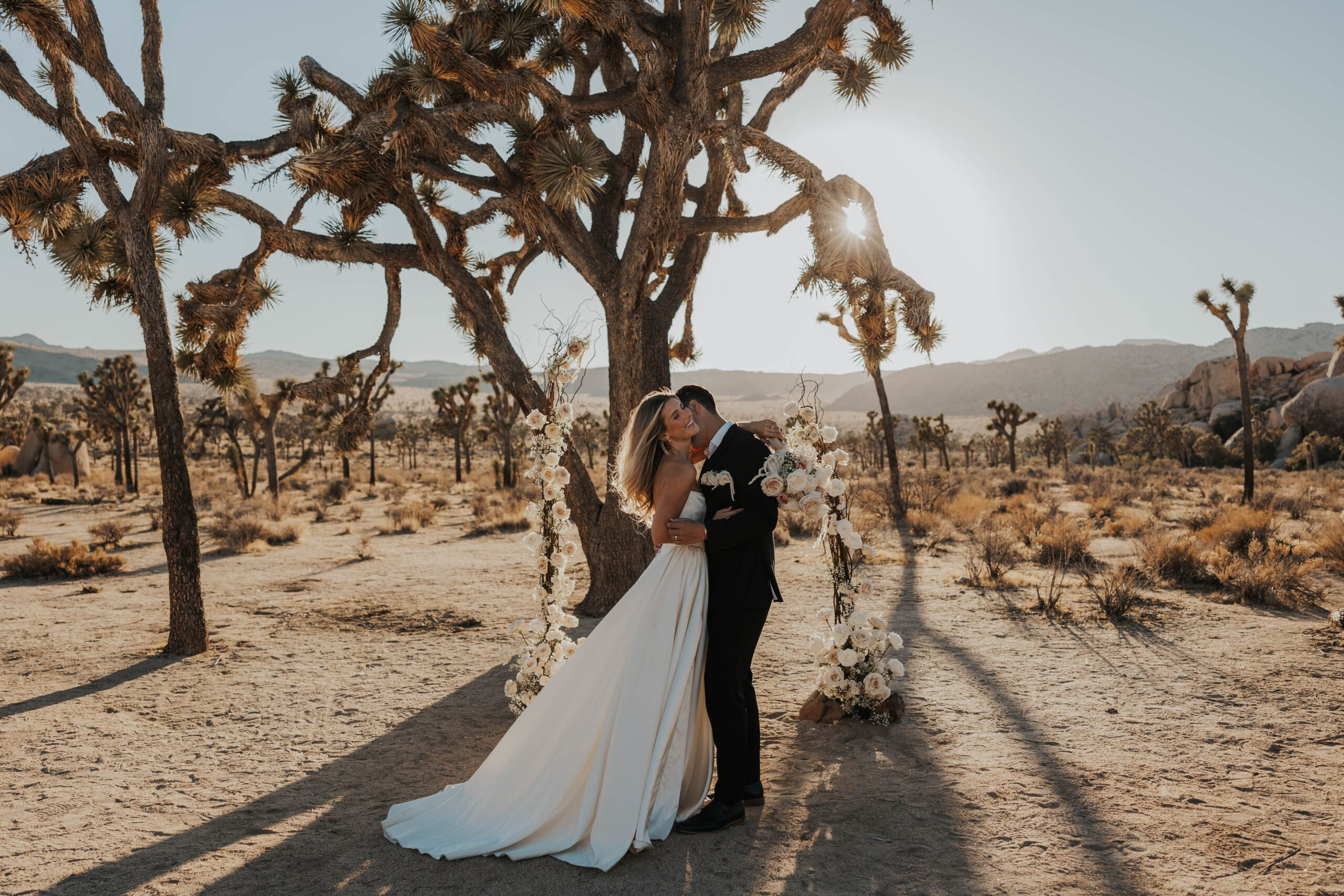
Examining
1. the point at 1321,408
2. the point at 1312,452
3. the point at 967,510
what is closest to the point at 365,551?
the point at 967,510

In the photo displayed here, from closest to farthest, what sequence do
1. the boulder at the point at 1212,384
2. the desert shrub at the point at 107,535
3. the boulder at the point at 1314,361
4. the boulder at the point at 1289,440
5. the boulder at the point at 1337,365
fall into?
the desert shrub at the point at 107,535
the boulder at the point at 1289,440
the boulder at the point at 1337,365
the boulder at the point at 1314,361
the boulder at the point at 1212,384

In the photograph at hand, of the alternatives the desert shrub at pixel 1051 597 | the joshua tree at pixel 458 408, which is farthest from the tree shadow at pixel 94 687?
the joshua tree at pixel 458 408

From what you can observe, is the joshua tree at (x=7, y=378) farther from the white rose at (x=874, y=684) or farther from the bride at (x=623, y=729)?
the white rose at (x=874, y=684)

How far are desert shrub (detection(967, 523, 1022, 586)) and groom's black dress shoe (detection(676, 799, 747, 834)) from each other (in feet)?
22.7

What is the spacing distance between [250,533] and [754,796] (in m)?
13.5

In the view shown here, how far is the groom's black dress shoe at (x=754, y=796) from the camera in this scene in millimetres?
3793

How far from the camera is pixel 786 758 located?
4.43 metres

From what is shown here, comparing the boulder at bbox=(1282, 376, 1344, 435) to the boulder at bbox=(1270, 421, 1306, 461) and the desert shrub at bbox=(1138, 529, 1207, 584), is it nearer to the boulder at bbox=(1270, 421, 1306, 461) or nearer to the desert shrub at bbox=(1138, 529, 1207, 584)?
the boulder at bbox=(1270, 421, 1306, 461)

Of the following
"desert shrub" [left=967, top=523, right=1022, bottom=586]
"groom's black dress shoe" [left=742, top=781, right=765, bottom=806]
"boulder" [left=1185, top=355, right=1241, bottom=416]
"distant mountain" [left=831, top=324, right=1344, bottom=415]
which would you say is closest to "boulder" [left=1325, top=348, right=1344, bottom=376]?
"boulder" [left=1185, top=355, right=1241, bottom=416]

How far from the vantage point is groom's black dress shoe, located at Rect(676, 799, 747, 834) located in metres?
3.49

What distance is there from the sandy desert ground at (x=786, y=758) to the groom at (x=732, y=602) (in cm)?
24

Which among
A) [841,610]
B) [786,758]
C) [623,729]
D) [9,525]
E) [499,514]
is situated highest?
[841,610]

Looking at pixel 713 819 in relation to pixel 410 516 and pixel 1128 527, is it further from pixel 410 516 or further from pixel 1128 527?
pixel 410 516

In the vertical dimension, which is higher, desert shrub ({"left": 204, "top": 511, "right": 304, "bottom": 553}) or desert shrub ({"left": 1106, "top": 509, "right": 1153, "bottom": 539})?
desert shrub ({"left": 204, "top": 511, "right": 304, "bottom": 553})
